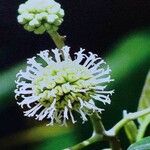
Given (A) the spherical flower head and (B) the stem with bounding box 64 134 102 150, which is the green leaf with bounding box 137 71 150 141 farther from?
(A) the spherical flower head

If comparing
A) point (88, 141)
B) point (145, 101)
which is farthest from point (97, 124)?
point (145, 101)

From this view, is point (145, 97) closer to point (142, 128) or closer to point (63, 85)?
point (142, 128)

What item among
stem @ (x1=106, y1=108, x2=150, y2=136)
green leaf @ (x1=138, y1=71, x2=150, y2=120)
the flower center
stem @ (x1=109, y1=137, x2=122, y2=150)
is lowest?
stem @ (x1=109, y1=137, x2=122, y2=150)

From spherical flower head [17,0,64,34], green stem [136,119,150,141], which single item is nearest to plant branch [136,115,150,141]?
green stem [136,119,150,141]

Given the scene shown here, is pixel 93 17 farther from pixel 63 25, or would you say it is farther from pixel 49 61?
pixel 49 61

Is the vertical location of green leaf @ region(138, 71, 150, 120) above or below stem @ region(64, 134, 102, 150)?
above

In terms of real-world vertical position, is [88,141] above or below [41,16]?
below

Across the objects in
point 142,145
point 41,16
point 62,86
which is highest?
point 41,16

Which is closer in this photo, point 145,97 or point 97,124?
A: point 97,124
